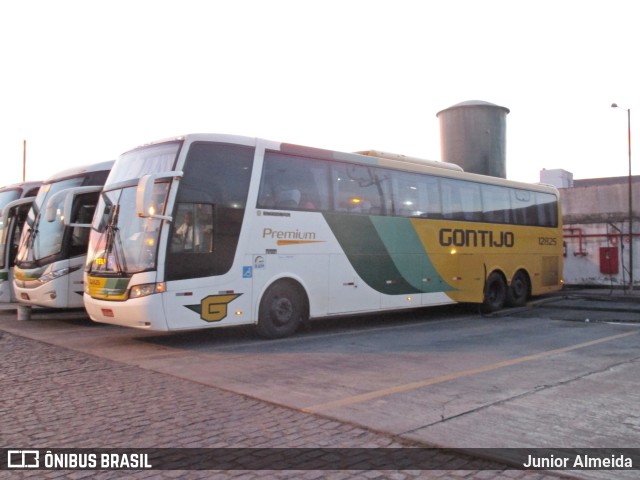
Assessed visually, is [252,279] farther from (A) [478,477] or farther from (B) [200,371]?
(A) [478,477]

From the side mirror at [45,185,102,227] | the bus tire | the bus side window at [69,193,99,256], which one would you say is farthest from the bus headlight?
the bus side window at [69,193,99,256]

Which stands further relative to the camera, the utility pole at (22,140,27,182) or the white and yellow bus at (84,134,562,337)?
the utility pole at (22,140,27,182)

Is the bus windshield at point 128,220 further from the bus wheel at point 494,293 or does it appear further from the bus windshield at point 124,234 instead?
the bus wheel at point 494,293

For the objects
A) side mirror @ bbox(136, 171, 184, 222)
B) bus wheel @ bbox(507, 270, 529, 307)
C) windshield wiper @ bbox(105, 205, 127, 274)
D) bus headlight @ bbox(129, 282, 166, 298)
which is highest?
side mirror @ bbox(136, 171, 184, 222)

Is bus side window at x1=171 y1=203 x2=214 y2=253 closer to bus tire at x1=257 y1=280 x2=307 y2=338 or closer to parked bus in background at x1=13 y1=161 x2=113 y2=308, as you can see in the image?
bus tire at x1=257 y1=280 x2=307 y2=338

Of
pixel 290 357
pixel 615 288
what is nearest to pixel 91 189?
pixel 290 357

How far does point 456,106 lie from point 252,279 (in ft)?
61.3

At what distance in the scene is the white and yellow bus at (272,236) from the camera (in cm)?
904

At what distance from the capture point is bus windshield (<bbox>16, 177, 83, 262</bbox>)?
12.5 m

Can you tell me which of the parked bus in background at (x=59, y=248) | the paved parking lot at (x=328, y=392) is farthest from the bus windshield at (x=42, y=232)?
the paved parking lot at (x=328, y=392)

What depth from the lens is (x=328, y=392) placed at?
6.41 meters

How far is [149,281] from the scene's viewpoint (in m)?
8.80

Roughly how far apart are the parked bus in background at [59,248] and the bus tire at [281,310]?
4.68 meters

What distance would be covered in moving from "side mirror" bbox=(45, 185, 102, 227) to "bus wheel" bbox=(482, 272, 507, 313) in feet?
32.1
